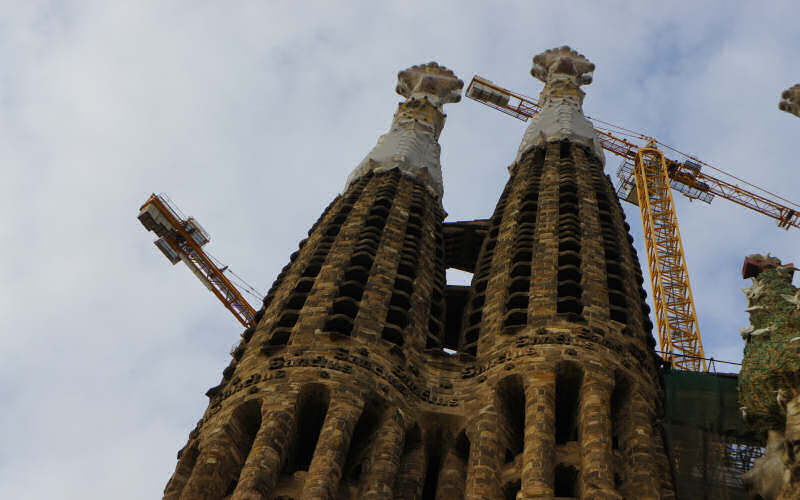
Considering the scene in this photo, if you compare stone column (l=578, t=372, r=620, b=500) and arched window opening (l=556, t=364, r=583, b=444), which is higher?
arched window opening (l=556, t=364, r=583, b=444)

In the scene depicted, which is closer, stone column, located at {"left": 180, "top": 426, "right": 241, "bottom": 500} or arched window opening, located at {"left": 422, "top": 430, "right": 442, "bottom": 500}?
stone column, located at {"left": 180, "top": 426, "right": 241, "bottom": 500}

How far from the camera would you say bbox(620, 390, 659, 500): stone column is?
2636cm

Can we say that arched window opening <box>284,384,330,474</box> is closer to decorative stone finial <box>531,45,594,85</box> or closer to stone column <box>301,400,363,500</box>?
stone column <box>301,400,363,500</box>

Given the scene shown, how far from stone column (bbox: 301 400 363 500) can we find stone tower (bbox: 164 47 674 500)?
0.04m

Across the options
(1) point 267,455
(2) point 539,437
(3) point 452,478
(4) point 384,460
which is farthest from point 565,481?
(1) point 267,455

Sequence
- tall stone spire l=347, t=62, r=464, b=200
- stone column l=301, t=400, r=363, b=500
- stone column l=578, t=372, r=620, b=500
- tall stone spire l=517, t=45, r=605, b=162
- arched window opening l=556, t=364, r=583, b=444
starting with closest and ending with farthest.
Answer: stone column l=578, t=372, r=620, b=500 < stone column l=301, t=400, r=363, b=500 < arched window opening l=556, t=364, r=583, b=444 < tall stone spire l=347, t=62, r=464, b=200 < tall stone spire l=517, t=45, r=605, b=162

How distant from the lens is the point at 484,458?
27469 millimetres

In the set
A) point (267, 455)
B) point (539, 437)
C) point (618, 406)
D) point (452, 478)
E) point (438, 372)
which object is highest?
point (438, 372)

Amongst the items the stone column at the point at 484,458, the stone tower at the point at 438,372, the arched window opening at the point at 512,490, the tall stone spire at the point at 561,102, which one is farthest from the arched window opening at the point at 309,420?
the tall stone spire at the point at 561,102

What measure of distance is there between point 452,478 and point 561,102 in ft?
105

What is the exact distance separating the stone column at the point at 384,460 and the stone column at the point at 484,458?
1674 mm

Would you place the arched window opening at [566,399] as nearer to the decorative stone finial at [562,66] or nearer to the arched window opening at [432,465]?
the arched window opening at [432,465]

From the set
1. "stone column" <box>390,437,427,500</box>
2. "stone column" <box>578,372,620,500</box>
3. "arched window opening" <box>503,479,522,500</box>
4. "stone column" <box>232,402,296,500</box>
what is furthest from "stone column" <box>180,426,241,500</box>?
"stone column" <box>578,372,620,500</box>

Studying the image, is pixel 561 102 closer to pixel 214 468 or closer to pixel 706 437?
pixel 706 437
